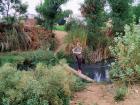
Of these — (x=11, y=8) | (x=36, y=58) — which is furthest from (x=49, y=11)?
(x=36, y=58)

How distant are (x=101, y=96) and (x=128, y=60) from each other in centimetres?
137

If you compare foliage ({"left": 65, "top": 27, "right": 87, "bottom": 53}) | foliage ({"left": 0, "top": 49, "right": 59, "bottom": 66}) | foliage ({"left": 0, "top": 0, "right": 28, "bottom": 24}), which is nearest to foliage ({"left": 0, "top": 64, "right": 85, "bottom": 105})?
foliage ({"left": 0, "top": 49, "right": 59, "bottom": 66})

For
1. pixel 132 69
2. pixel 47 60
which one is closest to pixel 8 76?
pixel 132 69

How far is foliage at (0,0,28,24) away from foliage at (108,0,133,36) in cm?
349

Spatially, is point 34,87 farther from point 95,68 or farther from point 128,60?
point 95,68

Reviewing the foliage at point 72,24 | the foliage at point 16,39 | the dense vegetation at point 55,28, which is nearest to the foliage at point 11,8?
the dense vegetation at point 55,28

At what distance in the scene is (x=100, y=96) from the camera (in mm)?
8273

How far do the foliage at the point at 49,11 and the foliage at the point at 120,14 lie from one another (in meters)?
2.06

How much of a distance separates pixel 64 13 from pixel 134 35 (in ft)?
31.0

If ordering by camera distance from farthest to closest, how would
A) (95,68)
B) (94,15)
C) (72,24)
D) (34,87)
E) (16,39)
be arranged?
(72,24), (94,15), (16,39), (95,68), (34,87)

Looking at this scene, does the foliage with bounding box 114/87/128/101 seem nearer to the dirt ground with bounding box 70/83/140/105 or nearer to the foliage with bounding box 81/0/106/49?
the dirt ground with bounding box 70/83/140/105

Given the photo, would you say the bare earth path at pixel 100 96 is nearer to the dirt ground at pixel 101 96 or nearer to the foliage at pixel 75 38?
the dirt ground at pixel 101 96

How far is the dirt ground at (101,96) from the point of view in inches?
310

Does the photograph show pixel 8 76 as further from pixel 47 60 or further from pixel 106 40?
pixel 106 40
